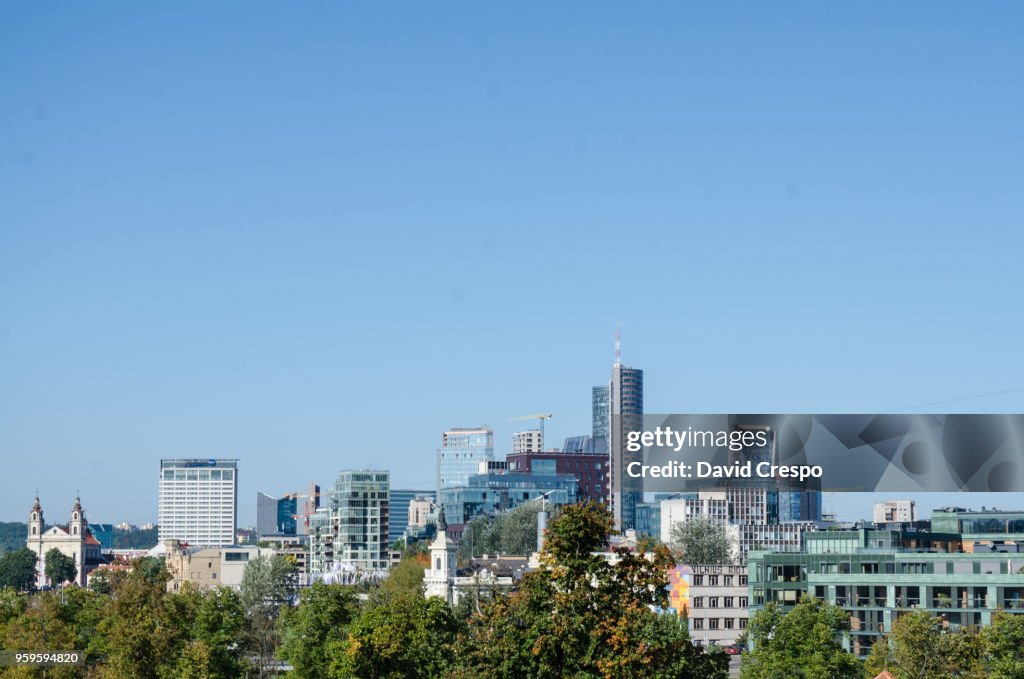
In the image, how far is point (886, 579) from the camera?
455ft

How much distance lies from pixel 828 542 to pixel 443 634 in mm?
64674

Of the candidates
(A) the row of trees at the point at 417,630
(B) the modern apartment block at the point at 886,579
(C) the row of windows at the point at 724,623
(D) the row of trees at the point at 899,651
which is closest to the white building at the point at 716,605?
(C) the row of windows at the point at 724,623

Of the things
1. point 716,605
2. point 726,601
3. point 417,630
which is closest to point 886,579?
point 726,601

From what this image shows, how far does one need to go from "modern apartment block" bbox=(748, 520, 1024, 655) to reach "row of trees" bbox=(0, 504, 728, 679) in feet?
37.3

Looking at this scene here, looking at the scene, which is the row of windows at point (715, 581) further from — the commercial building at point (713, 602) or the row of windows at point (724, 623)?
the row of windows at point (724, 623)

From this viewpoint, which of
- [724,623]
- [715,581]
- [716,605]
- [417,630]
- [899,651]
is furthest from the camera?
[715,581]

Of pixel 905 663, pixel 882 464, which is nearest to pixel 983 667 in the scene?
pixel 905 663

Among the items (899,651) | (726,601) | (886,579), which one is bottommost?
(726,601)

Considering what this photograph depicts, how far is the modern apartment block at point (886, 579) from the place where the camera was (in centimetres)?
13300

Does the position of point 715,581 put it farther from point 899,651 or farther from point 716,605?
point 899,651

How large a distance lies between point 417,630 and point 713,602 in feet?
269

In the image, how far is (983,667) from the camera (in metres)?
98.7

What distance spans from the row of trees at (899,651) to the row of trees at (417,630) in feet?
31.1

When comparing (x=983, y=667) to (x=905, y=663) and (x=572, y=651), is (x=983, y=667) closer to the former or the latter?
(x=905, y=663)
